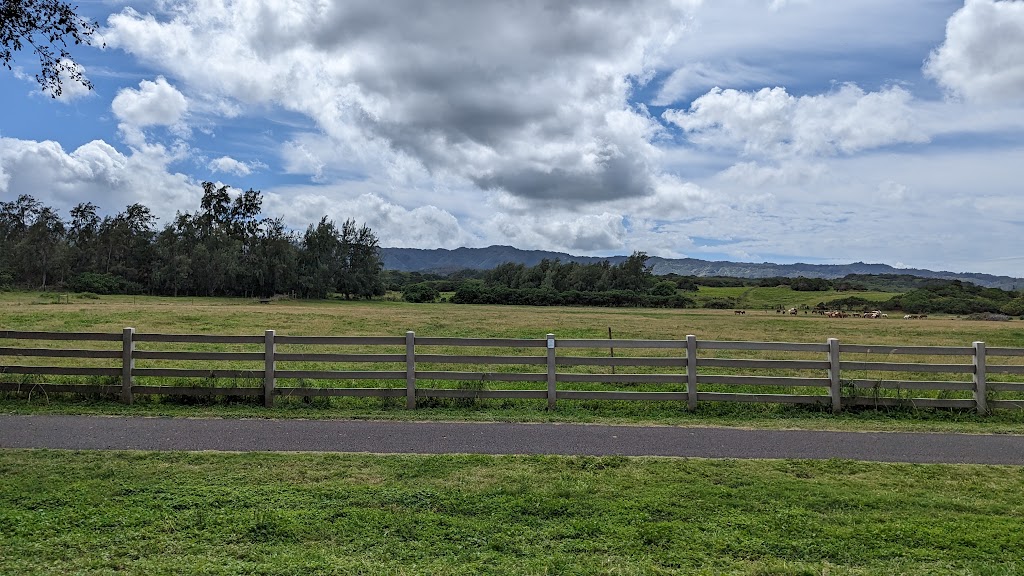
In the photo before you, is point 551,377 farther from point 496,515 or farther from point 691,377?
point 496,515

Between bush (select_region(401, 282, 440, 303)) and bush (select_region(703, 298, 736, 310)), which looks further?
bush (select_region(703, 298, 736, 310))

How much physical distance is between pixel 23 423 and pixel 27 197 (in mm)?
128003

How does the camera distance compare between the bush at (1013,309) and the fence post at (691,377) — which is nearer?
the fence post at (691,377)

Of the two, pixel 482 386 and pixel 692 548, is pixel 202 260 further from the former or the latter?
pixel 692 548

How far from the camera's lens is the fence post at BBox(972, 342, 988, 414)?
11.1 metres

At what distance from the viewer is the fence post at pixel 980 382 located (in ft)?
36.5

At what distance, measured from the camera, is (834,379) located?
11.0 m

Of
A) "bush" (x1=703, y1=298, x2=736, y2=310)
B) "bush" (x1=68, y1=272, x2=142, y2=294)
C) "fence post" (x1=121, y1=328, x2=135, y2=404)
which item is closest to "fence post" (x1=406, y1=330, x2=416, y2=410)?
"fence post" (x1=121, y1=328, x2=135, y2=404)

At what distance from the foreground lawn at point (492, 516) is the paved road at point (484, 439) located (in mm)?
589

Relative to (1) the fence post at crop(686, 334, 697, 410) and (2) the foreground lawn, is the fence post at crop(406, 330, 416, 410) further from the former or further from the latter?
(1) the fence post at crop(686, 334, 697, 410)

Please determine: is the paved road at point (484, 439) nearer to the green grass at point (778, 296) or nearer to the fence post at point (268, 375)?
the fence post at point (268, 375)

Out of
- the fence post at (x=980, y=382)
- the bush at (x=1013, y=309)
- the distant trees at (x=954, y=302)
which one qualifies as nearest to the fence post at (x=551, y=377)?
the fence post at (x=980, y=382)

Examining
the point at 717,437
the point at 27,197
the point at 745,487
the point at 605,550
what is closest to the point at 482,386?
the point at 717,437

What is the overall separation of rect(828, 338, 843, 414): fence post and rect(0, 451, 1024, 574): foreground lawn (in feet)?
11.9
